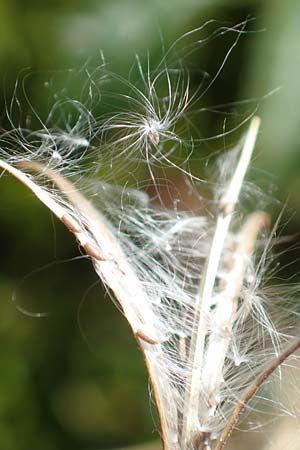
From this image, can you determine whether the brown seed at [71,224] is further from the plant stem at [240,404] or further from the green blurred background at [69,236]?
the green blurred background at [69,236]

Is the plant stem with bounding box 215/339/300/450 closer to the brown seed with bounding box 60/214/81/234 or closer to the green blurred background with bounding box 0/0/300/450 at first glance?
the brown seed with bounding box 60/214/81/234

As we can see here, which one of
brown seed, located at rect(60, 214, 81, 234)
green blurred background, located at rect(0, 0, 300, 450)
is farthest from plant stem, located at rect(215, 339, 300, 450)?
green blurred background, located at rect(0, 0, 300, 450)

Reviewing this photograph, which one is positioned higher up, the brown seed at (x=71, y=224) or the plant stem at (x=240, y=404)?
the brown seed at (x=71, y=224)

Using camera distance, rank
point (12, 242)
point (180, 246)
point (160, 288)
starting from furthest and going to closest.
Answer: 1. point (12, 242)
2. point (180, 246)
3. point (160, 288)

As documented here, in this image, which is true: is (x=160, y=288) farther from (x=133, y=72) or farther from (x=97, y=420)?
(x=97, y=420)

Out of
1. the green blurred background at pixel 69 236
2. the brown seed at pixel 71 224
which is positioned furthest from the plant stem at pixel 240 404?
the green blurred background at pixel 69 236

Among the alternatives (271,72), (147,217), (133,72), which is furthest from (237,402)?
(133,72)

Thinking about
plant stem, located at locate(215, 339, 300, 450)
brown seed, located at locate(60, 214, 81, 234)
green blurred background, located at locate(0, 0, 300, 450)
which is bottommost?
green blurred background, located at locate(0, 0, 300, 450)

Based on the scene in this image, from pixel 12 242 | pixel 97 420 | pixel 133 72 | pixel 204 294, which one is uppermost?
pixel 204 294

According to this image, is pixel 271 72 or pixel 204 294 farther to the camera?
pixel 271 72
